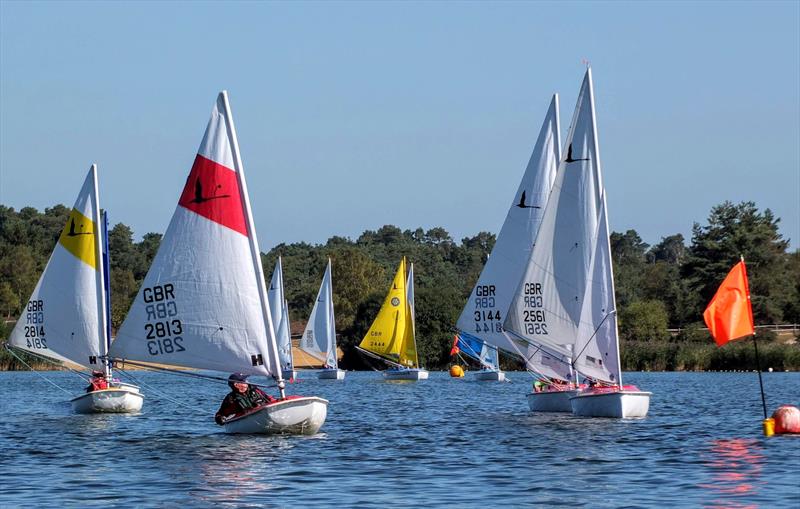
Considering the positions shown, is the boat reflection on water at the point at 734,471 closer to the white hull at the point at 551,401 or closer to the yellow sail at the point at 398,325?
the white hull at the point at 551,401

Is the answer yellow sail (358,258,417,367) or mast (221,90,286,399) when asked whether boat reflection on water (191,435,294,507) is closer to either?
mast (221,90,286,399)

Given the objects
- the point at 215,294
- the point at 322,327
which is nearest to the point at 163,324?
the point at 215,294

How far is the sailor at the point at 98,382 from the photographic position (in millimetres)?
41000

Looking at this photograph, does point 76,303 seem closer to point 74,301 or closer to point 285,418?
point 74,301

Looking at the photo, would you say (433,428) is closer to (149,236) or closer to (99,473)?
(99,473)

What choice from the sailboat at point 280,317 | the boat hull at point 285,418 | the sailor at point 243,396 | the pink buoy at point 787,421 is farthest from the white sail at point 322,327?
the pink buoy at point 787,421

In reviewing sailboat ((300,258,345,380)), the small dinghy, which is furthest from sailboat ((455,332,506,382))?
the small dinghy

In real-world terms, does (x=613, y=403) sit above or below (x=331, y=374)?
below

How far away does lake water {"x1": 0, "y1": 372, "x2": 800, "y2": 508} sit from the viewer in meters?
21.1

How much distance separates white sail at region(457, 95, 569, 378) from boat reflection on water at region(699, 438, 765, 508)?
50.4ft

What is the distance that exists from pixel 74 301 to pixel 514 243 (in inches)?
592

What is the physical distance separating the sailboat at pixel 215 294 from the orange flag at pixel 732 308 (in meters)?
9.19

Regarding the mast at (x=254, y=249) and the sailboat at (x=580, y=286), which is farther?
the sailboat at (x=580, y=286)

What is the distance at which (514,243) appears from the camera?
46000 mm
